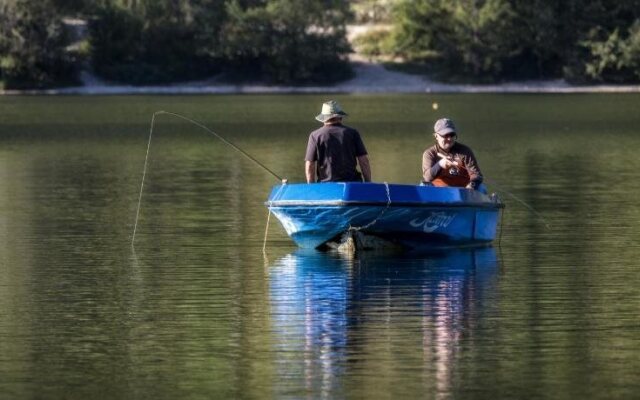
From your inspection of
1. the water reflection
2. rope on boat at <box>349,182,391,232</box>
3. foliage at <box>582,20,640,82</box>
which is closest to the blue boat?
rope on boat at <box>349,182,391,232</box>

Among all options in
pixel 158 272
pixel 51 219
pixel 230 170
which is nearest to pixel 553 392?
pixel 158 272

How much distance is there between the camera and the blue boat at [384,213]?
73.4ft

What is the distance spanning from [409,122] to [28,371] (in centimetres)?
5500

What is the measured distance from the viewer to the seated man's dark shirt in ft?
74.8

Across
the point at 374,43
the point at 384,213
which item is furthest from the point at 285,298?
the point at 374,43

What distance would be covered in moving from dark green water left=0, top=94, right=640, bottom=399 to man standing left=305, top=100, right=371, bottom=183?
1085mm

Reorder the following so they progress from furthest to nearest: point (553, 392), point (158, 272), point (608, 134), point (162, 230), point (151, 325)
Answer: point (608, 134) < point (162, 230) < point (158, 272) < point (151, 325) < point (553, 392)

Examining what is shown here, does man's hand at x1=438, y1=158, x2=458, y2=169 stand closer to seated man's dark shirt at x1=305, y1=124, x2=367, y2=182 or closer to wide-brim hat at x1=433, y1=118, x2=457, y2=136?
wide-brim hat at x1=433, y1=118, x2=457, y2=136

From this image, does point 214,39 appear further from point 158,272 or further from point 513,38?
point 158,272

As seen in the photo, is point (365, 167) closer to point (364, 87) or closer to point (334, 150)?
point (334, 150)

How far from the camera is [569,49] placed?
353 ft

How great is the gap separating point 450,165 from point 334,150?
5.50 ft

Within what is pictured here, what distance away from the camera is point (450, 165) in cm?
2366

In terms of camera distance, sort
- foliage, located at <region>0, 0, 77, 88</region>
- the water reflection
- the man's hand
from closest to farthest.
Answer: the water reflection
the man's hand
foliage, located at <region>0, 0, 77, 88</region>
